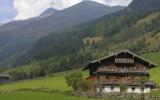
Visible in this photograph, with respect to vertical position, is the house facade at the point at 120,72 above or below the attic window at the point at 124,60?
below

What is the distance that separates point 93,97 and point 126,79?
22.2 meters

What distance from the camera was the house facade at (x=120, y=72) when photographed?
100m

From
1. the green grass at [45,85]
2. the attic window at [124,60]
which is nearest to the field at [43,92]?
the green grass at [45,85]

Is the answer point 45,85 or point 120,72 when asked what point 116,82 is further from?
point 45,85

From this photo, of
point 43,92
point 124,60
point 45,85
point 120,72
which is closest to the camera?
point 43,92

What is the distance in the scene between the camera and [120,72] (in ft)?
340

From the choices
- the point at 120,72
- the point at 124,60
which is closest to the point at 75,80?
the point at 124,60

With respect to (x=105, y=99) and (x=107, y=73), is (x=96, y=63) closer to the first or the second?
(x=107, y=73)

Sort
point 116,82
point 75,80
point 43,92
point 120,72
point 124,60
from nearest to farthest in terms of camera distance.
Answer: point 75,80 < point 43,92 < point 124,60 < point 116,82 < point 120,72

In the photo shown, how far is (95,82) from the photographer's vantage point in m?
101

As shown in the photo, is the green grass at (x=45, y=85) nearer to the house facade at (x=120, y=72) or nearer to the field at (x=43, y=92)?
the field at (x=43, y=92)

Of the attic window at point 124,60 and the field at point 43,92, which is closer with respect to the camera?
the field at point 43,92

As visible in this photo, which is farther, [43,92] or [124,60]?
[124,60]

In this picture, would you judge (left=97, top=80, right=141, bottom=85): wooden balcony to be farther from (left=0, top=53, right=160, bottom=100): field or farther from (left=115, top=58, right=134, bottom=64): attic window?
(left=0, top=53, right=160, bottom=100): field
